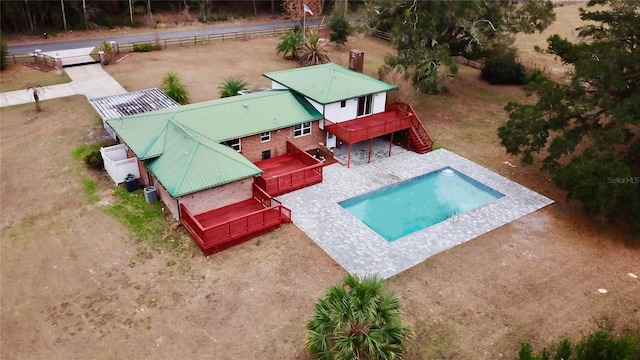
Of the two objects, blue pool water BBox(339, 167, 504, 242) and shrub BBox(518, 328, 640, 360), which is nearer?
shrub BBox(518, 328, 640, 360)

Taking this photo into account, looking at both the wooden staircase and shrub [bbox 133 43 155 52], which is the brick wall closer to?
the wooden staircase

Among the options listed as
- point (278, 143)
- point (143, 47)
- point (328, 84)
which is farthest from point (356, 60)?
point (143, 47)

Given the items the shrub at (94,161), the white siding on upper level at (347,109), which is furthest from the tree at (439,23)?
the shrub at (94,161)

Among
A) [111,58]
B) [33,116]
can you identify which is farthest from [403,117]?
[111,58]

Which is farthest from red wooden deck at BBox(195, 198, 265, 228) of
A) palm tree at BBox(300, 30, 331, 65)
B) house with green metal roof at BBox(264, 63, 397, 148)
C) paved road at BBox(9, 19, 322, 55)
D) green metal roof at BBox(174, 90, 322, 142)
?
paved road at BBox(9, 19, 322, 55)

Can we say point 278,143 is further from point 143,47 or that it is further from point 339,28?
point 339,28

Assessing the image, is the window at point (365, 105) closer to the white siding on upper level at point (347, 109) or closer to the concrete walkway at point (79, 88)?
the white siding on upper level at point (347, 109)
